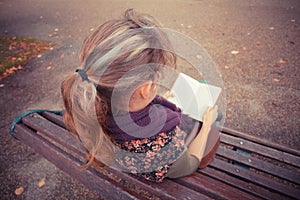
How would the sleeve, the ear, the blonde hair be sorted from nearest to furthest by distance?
1. the blonde hair
2. the ear
3. the sleeve

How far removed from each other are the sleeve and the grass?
322cm

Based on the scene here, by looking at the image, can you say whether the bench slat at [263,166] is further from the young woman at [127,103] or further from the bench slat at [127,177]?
the bench slat at [127,177]

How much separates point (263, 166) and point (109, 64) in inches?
45.0

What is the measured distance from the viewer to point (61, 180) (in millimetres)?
2084

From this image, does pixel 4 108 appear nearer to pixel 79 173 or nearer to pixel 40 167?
pixel 40 167

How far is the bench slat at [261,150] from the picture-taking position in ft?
4.70

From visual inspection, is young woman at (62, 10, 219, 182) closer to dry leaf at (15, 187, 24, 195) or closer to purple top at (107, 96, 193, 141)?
purple top at (107, 96, 193, 141)

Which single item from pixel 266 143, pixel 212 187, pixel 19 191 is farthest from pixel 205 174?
pixel 19 191

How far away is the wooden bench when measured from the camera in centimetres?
115

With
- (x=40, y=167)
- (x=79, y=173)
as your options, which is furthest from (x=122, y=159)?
(x=40, y=167)

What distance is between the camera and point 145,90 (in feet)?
3.61

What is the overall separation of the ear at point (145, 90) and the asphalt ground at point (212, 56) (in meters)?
1.26

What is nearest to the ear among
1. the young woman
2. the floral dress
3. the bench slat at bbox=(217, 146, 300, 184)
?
the young woman

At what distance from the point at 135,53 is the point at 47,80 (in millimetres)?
2687
